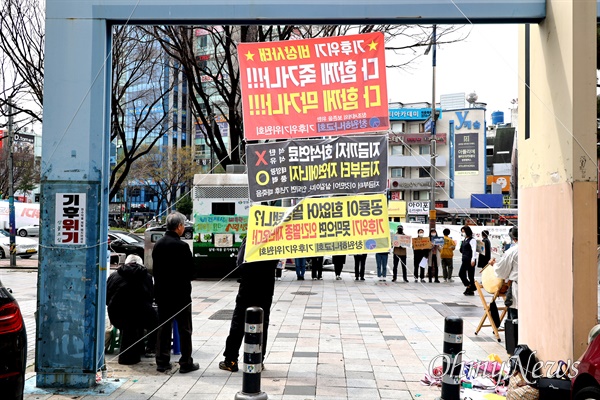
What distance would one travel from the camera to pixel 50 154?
5816mm

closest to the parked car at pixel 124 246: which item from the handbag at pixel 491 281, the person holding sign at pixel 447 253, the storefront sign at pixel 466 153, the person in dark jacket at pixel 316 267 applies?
the person in dark jacket at pixel 316 267

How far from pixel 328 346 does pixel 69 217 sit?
3.93 meters

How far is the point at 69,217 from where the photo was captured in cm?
582

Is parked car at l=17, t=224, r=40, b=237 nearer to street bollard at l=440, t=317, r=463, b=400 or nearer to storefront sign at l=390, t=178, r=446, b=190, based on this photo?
storefront sign at l=390, t=178, r=446, b=190

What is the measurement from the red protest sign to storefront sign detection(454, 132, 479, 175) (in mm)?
58249

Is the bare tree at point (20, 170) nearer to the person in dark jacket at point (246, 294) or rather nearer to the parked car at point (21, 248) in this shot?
the parked car at point (21, 248)

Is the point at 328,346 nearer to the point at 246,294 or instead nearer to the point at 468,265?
the point at 246,294

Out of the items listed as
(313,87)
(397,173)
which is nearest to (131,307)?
(313,87)

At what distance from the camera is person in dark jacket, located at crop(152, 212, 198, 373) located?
656 centimetres

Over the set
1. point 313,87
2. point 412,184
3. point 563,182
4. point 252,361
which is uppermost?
point 412,184

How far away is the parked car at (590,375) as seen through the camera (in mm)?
3958

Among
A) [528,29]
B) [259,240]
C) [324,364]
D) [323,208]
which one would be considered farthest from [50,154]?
[528,29]

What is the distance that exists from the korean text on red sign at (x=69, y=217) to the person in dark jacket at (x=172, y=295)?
1042 millimetres

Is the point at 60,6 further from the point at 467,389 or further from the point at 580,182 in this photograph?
the point at 467,389
